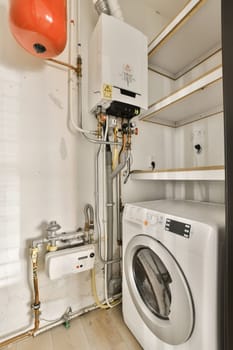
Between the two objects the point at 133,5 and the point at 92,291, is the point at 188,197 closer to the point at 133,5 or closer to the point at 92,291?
the point at 92,291

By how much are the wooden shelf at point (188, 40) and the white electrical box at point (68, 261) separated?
1.67 meters

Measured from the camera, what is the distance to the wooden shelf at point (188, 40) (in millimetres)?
1059

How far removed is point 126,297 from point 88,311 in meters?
0.39

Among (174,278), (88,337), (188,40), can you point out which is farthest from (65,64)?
(88,337)

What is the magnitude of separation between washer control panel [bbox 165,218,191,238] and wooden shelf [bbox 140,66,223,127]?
0.81 metres

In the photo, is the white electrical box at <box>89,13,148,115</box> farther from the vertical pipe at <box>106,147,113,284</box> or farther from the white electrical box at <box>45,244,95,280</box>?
the white electrical box at <box>45,244,95,280</box>

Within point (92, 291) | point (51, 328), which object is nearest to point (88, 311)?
point (92, 291)

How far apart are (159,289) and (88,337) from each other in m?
0.60

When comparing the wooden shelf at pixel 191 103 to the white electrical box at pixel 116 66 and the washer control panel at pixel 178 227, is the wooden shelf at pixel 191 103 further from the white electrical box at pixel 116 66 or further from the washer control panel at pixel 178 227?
the washer control panel at pixel 178 227

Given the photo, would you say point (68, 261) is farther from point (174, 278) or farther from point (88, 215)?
point (174, 278)

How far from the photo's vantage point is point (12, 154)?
1048 millimetres

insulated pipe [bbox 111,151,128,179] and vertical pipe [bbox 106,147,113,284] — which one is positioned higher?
insulated pipe [bbox 111,151,128,179]

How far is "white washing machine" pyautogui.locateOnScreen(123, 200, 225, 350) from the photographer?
2.12 feet

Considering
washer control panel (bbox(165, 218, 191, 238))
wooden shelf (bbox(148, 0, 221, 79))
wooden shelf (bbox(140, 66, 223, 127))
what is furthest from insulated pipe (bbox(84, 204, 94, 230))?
wooden shelf (bbox(148, 0, 221, 79))
